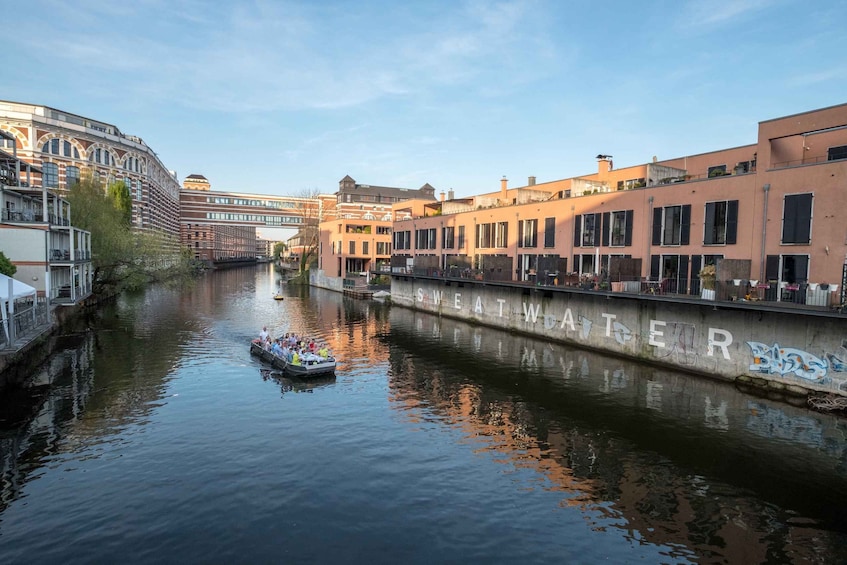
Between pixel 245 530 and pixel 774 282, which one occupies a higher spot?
pixel 774 282

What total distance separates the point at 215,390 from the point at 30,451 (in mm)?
10046

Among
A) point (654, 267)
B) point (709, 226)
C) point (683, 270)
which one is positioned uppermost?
point (709, 226)

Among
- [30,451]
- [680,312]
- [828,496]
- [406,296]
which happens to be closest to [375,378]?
[30,451]

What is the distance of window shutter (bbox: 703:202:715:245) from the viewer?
114 ft

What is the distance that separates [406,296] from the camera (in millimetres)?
72688

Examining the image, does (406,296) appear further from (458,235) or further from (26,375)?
(26,375)

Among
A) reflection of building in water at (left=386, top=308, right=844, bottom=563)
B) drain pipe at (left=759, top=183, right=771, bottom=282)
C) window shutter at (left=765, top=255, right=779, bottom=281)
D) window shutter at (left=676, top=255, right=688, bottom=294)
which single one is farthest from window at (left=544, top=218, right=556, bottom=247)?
window shutter at (left=765, top=255, right=779, bottom=281)

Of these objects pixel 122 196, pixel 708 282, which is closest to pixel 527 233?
pixel 708 282

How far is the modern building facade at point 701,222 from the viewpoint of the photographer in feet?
94.8

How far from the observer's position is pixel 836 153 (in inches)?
1259

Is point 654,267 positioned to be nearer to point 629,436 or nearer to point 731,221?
point 731,221

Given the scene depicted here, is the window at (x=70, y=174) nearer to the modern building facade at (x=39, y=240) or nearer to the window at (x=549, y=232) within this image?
the modern building facade at (x=39, y=240)

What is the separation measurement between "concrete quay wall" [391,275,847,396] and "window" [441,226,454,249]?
16.4 metres

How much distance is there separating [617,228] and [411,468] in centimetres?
3012
